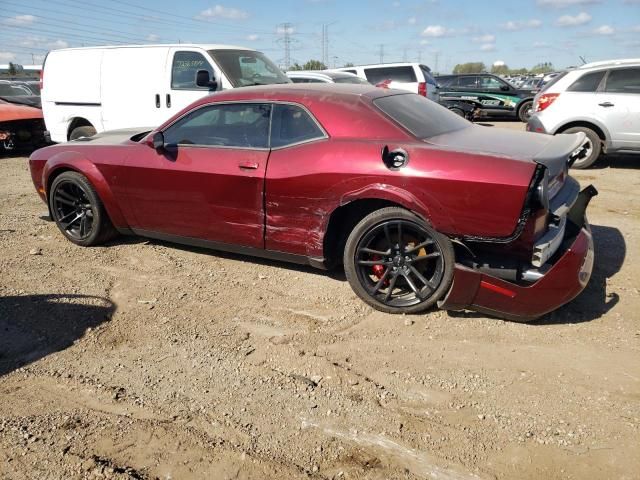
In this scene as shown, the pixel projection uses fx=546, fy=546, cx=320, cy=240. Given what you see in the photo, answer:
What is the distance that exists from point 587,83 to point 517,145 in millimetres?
6248

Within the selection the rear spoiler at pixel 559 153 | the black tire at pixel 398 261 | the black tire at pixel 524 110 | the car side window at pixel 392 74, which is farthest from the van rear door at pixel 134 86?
the black tire at pixel 524 110

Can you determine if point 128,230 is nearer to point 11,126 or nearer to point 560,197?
point 560,197

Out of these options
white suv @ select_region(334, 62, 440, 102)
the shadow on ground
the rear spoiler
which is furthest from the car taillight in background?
the shadow on ground

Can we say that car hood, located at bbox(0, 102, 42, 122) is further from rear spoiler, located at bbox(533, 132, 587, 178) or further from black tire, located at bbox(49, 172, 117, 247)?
rear spoiler, located at bbox(533, 132, 587, 178)

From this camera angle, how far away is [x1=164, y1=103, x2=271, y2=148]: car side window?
4.23 m

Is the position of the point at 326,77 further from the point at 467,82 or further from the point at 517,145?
the point at 517,145

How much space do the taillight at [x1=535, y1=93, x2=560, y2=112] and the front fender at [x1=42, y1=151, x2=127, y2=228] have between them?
7.23 meters

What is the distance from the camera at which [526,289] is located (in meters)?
3.35

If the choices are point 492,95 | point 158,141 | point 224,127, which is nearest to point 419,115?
point 224,127

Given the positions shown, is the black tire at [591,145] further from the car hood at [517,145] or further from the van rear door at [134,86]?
the van rear door at [134,86]

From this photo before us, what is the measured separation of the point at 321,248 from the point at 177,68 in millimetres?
5128

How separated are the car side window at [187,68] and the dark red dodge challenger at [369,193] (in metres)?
3.17

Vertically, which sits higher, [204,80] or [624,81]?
[624,81]

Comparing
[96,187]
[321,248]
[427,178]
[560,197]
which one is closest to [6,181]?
[96,187]
